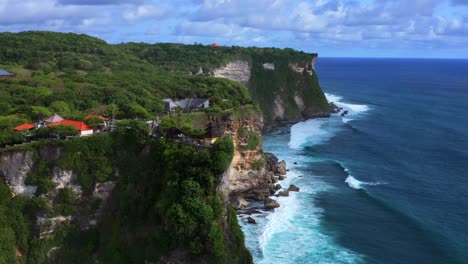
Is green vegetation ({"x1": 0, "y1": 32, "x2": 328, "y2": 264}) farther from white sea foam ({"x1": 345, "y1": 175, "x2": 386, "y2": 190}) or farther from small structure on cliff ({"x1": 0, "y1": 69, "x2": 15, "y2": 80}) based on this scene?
white sea foam ({"x1": 345, "y1": 175, "x2": 386, "y2": 190})

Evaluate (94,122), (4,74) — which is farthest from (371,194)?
(4,74)

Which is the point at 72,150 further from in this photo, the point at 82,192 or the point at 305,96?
the point at 305,96

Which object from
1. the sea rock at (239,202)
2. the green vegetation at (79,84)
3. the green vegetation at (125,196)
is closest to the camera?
the green vegetation at (125,196)

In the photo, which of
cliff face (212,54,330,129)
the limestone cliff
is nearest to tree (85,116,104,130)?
the limestone cliff

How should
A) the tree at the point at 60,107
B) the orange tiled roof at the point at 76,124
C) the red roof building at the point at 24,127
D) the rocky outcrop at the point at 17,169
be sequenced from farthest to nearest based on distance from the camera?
the tree at the point at 60,107 → the red roof building at the point at 24,127 → the orange tiled roof at the point at 76,124 → the rocky outcrop at the point at 17,169

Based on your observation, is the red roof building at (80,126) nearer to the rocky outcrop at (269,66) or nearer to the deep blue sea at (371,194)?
the deep blue sea at (371,194)

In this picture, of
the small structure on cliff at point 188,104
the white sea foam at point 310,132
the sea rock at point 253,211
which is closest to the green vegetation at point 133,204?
the sea rock at point 253,211
